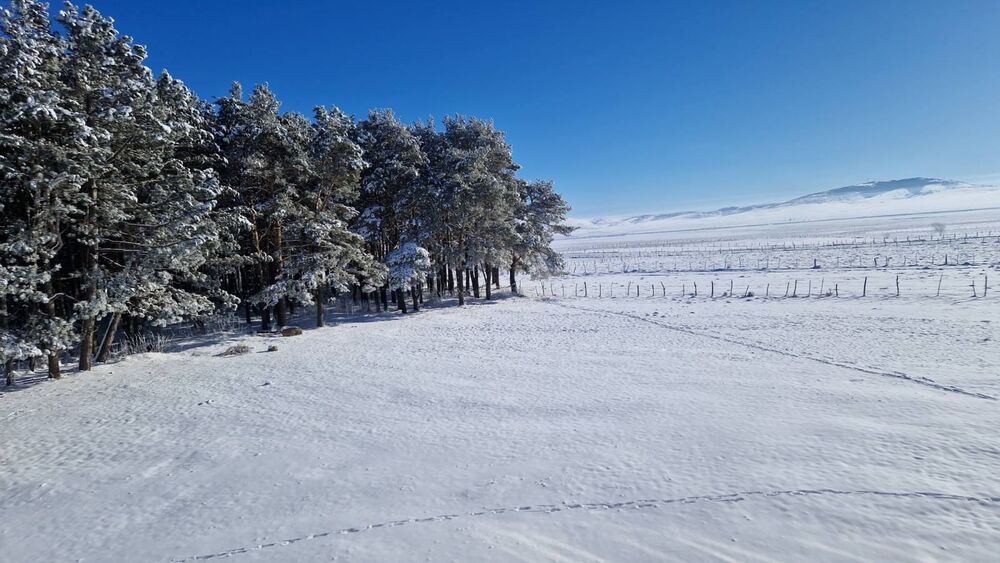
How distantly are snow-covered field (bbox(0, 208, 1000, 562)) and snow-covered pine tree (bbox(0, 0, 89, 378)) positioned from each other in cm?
219

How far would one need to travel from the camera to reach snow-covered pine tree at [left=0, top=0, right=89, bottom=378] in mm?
11484

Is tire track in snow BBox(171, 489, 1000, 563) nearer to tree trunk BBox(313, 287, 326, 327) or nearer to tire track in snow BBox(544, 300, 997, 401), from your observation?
tire track in snow BBox(544, 300, 997, 401)

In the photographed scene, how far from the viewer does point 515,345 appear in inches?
739

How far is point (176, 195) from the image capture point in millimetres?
16625

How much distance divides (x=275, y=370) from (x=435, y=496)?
1040cm

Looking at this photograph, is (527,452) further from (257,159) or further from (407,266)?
(407,266)

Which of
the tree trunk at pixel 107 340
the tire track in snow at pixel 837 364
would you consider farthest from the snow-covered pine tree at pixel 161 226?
the tire track in snow at pixel 837 364

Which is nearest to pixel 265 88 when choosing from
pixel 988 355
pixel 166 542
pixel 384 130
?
pixel 384 130

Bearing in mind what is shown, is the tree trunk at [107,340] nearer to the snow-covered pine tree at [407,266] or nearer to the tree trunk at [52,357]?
the tree trunk at [52,357]

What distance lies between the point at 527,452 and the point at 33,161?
1539 centimetres

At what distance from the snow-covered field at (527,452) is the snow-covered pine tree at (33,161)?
86.3 inches

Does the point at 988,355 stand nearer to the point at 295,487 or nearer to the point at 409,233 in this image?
the point at 295,487

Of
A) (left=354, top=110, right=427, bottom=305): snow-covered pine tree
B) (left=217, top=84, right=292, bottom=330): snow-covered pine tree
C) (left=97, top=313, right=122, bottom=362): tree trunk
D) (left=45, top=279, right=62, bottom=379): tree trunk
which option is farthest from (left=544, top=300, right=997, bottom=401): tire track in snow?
(left=45, top=279, right=62, bottom=379): tree trunk

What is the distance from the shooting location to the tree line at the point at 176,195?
12555 mm
